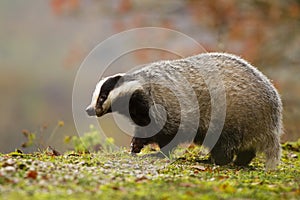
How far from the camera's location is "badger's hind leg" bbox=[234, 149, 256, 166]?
231 inches

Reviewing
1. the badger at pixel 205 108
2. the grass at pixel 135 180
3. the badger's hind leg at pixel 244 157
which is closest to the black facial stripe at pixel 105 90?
the badger at pixel 205 108

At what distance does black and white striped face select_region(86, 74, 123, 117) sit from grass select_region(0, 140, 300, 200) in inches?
20.4

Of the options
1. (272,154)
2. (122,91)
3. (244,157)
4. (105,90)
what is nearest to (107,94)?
(105,90)

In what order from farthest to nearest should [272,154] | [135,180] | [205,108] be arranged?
[205,108] < [272,154] < [135,180]

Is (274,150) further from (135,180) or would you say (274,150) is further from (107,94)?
(135,180)

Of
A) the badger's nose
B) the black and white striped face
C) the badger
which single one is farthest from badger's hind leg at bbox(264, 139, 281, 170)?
the badger's nose

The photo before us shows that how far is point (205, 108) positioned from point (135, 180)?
77.9 inches

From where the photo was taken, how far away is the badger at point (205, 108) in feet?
18.8

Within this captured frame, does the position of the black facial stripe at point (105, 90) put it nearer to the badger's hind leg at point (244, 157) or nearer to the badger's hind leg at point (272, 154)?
the badger's hind leg at point (244, 157)

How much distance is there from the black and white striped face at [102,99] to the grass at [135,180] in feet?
1.70

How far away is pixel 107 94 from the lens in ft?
19.1

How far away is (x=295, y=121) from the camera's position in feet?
33.3

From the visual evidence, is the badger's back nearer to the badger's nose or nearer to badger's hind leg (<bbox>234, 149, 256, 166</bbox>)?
badger's hind leg (<bbox>234, 149, 256, 166</bbox>)

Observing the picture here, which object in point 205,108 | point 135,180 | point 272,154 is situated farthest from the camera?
point 205,108
